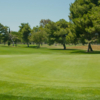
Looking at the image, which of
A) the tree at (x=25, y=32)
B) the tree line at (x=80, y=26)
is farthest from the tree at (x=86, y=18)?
the tree at (x=25, y=32)

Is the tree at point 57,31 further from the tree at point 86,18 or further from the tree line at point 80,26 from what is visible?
the tree at point 86,18

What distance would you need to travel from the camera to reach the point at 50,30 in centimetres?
4894

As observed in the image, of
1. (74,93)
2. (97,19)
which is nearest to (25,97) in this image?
(74,93)

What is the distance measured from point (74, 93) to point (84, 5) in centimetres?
3131

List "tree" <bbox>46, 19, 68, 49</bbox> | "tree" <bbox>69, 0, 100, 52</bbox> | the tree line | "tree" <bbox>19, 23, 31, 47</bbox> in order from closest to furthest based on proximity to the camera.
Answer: "tree" <bbox>69, 0, 100, 52</bbox> < the tree line < "tree" <bbox>46, 19, 68, 49</bbox> < "tree" <bbox>19, 23, 31, 47</bbox>

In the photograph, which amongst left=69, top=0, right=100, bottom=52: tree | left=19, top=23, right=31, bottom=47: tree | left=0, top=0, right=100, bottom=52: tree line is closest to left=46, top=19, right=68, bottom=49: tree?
left=0, top=0, right=100, bottom=52: tree line

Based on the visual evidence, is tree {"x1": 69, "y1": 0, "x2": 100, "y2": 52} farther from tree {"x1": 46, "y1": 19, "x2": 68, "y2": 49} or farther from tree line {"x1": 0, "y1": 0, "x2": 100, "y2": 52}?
tree {"x1": 46, "y1": 19, "x2": 68, "y2": 49}

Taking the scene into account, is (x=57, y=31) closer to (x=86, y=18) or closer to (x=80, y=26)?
(x=80, y=26)

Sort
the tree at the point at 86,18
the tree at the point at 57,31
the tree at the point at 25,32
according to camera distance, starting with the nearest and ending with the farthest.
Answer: the tree at the point at 86,18 → the tree at the point at 57,31 → the tree at the point at 25,32

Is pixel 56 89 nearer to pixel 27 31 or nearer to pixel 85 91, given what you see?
pixel 85 91

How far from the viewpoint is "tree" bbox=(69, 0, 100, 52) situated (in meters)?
28.1

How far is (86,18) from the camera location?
28953 millimetres

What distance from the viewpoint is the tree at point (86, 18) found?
2806 cm

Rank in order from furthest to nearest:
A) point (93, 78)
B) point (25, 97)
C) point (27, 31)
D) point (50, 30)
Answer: point (27, 31)
point (50, 30)
point (93, 78)
point (25, 97)
